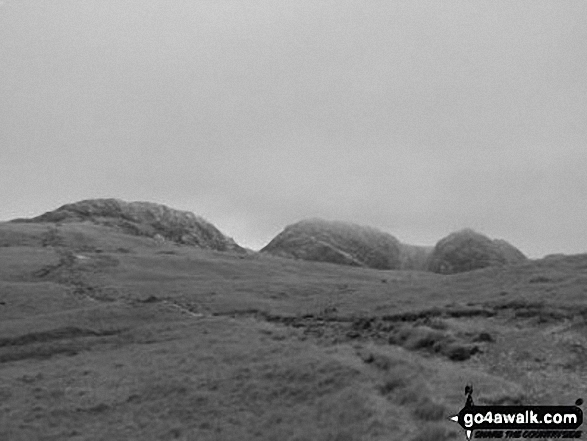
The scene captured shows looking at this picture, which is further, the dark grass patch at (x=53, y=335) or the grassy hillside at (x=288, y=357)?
the dark grass patch at (x=53, y=335)

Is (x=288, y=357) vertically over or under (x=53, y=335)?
under

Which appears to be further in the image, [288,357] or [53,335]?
[53,335]

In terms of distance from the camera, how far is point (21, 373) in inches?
1927

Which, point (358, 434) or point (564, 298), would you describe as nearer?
point (358, 434)

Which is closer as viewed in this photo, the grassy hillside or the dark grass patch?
the grassy hillside

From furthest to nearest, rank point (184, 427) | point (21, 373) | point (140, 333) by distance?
1. point (140, 333)
2. point (21, 373)
3. point (184, 427)

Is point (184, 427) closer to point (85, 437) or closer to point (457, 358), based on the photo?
point (85, 437)

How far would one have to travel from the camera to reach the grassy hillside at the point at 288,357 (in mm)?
29688

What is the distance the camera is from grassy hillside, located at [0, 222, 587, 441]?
1169 inches

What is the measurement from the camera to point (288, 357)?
4378cm

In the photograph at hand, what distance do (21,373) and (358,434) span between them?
3065 cm

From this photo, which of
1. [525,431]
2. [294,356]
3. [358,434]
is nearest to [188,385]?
[294,356]

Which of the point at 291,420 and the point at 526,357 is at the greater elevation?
the point at 526,357

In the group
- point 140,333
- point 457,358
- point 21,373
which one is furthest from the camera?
point 140,333
